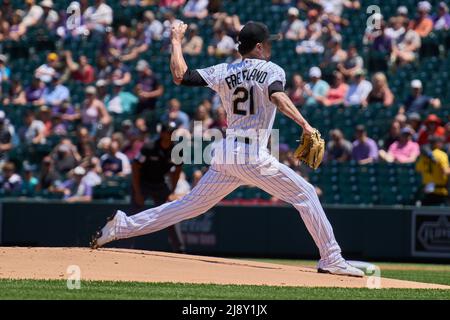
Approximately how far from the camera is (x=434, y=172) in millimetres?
16141

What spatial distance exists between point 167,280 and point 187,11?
498 inches

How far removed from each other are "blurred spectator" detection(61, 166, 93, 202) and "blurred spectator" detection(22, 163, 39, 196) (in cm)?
63

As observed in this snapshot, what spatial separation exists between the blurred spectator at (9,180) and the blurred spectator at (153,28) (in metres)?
3.94

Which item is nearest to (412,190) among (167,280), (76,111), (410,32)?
(410,32)

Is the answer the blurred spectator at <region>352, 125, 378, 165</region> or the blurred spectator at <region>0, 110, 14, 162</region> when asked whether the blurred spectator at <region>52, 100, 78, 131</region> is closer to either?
the blurred spectator at <region>0, 110, 14, 162</region>

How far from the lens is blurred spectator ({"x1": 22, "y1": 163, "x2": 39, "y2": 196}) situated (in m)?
18.7

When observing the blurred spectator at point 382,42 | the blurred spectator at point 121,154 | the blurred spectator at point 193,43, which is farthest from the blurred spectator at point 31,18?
the blurred spectator at point 382,42

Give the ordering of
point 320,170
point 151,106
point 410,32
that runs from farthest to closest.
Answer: point 151,106 → point 410,32 → point 320,170

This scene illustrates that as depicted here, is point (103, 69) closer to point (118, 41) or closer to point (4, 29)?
point (118, 41)

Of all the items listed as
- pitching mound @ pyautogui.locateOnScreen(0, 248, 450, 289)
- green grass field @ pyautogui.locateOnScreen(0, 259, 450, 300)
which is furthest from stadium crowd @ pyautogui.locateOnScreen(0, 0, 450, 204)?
green grass field @ pyautogui.locateOnScreen(0, 259, 450, 300)

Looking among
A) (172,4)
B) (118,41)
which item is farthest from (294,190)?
(172,4)

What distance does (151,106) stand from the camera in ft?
65.1

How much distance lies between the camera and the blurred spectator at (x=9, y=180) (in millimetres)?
18828

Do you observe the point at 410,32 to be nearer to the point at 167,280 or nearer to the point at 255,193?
the point at 255,193
